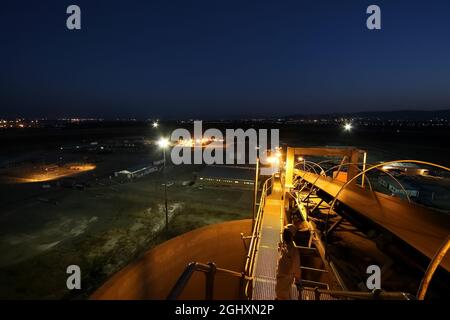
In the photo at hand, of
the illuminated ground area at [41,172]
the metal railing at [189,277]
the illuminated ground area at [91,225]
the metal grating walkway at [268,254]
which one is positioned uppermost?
the metal railing at [189,277]

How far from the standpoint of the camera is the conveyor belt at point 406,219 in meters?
3.69

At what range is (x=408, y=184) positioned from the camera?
1008 inches

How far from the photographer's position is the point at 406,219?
447cm

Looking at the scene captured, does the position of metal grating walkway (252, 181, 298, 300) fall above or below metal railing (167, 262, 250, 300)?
below

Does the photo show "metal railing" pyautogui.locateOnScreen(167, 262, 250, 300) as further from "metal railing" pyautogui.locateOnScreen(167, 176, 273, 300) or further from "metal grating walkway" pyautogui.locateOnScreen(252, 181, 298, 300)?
"metal grating walkway" pyautogui.locateOnScreen(252, 181, 298, 300)

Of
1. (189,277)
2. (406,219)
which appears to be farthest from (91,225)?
(406,219)

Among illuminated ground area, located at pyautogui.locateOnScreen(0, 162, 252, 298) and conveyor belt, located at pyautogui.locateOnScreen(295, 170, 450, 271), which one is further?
illuminated ground area, located at pyautogui.locateOnScreen(0, 162, 252, 298)

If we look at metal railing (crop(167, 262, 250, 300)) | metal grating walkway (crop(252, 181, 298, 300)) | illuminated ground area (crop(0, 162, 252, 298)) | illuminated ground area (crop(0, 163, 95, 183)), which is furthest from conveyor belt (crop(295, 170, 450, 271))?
illuminated ground area (crop(0, 163, 95, 183))

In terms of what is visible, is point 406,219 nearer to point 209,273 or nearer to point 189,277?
point 209,273

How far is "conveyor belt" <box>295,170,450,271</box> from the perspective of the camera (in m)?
3.69

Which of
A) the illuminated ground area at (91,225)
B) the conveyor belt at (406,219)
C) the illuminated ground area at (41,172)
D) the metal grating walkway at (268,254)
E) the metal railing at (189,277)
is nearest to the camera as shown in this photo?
the metal railing at (189,277)

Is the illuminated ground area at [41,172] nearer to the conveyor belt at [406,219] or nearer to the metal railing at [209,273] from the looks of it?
the metal railing at [209,273]

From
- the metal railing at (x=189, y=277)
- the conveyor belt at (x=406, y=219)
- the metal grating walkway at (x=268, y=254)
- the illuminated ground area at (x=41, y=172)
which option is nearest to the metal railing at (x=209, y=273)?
the metal railing at (x=189, y=277)
